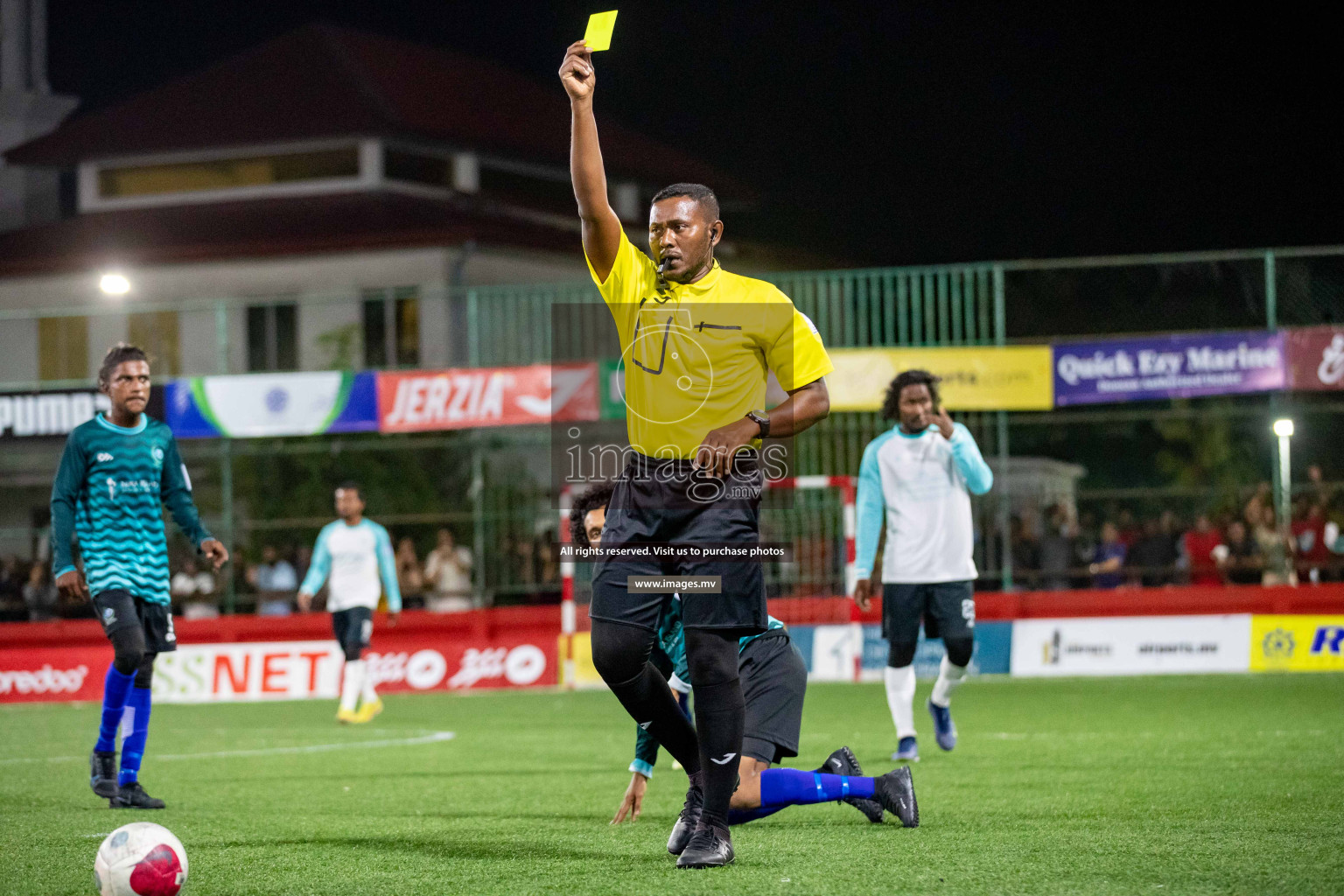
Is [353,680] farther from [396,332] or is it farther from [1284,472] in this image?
[396,332]

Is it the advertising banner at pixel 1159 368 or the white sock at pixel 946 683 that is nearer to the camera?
the white sock at pixel 946 683

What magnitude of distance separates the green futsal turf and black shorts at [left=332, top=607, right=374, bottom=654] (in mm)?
1077

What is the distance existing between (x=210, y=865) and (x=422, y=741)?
19.9ft

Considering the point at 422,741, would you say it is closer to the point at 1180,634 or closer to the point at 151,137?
the point at 1180,634

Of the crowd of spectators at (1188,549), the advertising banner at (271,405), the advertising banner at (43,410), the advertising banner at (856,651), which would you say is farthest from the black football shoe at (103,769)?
the advertising banner at (43,410)

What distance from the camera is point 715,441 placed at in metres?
5.22

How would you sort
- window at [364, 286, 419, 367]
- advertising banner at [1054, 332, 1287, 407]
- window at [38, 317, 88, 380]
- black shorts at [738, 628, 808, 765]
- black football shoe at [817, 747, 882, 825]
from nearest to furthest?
black shorts at [738, 628, 808, 765]
black football shoe at [817, 747, 882, 825]
advertising banner at [1054, 332, 1287, 407]
window at [364, 286, 419, 367]
window at [38, 317, 88, 380]

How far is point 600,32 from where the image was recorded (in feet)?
16.8

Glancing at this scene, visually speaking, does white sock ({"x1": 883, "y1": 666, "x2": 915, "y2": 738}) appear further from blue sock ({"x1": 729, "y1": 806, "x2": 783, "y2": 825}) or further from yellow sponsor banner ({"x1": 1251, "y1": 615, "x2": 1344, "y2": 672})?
yellow sponsor banner ({"x1": 1251, "y1": 615, "x2": 1344, "y2": 672})

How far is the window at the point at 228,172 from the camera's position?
36375 mm

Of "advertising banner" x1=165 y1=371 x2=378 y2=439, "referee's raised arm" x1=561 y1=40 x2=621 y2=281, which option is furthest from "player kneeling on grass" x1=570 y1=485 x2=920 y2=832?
"advertising banner" x1=165 y1=371 x2=378 y2=439

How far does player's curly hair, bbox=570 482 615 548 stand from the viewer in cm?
691

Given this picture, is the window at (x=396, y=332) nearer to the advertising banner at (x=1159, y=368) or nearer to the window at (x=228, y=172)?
the window at (x=228, y=172)

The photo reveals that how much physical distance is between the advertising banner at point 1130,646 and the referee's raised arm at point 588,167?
13072 millimetres
